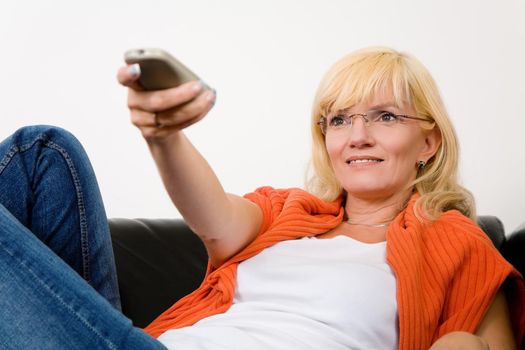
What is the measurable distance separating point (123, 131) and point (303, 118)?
643mm

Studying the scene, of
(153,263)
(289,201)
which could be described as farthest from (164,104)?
(153,263)

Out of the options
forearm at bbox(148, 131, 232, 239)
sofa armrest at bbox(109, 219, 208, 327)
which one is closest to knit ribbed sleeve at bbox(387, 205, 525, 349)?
forearm at bbox(148, 131, 232, 239)

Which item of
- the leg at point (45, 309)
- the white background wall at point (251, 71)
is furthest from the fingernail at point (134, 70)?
the white background wall at point (251, 71)

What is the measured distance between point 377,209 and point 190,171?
0.54m

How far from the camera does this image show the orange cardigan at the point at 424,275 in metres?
1.22

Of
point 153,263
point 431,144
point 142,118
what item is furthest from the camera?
point 153,263

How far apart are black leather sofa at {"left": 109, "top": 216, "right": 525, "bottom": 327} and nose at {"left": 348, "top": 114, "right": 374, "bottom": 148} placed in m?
0.46

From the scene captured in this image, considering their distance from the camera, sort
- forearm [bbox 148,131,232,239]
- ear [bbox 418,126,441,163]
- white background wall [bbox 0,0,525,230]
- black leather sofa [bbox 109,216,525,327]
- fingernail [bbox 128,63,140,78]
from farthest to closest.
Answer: white background wall [bbox 0,0,525,230] < black leather sofa [bbox 109,216,525,327] < ear [bbox 418,126,441,163] < forearm [bbox 148,131,232,239] < fingernail [bbox 128,63,140,78]

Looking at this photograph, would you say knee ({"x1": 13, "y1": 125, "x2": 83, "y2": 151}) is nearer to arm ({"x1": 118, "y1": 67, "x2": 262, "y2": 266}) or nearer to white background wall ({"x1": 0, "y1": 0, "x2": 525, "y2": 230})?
arm ({"x1": 118, "y1": 67, "x2": 262, "y2": 266})

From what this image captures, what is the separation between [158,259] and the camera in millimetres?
1729

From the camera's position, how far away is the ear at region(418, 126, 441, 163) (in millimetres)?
1507

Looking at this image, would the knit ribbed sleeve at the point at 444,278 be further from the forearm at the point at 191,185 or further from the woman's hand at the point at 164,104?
the woman's hand at the point at 164,104

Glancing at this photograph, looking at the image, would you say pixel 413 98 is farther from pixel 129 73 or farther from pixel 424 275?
pixel 129 73

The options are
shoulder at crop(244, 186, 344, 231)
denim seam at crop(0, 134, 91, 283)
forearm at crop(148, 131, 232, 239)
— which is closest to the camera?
forearm at crop(148, 131, 232, 239)
